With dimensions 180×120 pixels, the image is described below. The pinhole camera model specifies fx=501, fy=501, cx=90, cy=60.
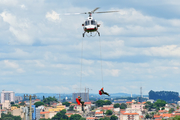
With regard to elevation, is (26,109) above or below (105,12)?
below

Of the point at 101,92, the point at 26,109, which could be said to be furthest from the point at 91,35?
the point at 26,109

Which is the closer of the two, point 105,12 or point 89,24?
point 105,12

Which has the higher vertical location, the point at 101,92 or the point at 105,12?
the point at 105,12

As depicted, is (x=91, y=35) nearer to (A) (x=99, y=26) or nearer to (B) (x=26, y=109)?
(A) (x=99, y=26)

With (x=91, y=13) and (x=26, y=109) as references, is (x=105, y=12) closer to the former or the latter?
(x=91, y=13)

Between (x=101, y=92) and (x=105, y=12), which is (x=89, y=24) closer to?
(x=105, y=12)

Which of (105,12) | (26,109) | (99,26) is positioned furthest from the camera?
(26,109)

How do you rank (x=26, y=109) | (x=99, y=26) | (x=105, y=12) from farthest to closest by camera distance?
(x=26, y=109)
(x=99, y=26)
(x=105, y=12)

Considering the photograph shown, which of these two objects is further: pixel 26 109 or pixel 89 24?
pixel 26 109

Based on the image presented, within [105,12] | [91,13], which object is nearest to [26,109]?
[91,13]
